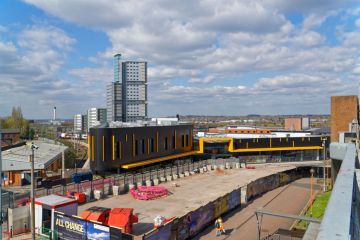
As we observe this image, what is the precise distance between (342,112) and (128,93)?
126 metres

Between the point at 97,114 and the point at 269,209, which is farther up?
the point at 97,114

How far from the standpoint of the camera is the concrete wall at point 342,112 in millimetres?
47156

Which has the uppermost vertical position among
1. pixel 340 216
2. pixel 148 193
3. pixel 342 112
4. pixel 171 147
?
pixel 342 112

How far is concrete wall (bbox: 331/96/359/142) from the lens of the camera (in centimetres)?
4716

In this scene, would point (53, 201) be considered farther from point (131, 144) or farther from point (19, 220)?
point (131, 144)

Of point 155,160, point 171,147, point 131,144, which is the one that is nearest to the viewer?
point 131,144

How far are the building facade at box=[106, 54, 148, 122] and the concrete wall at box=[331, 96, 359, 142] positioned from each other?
4590 inches

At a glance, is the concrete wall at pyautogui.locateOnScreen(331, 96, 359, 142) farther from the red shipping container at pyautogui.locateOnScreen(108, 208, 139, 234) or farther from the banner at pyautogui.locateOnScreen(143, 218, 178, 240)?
the red shipping container at pyautogui.locateOnScreen(108, 208, 139, 234)

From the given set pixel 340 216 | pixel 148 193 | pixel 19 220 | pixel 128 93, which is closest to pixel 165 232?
pixel 19 220

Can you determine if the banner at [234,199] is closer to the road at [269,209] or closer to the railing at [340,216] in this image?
the road at [269,209]

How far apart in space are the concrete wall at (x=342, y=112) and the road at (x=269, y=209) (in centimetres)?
988

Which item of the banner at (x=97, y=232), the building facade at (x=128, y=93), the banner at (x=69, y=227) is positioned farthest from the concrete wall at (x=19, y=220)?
the building facade at (x=128, y=93)

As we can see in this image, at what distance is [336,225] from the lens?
2.42 meters

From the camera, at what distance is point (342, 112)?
4816 centimetres
